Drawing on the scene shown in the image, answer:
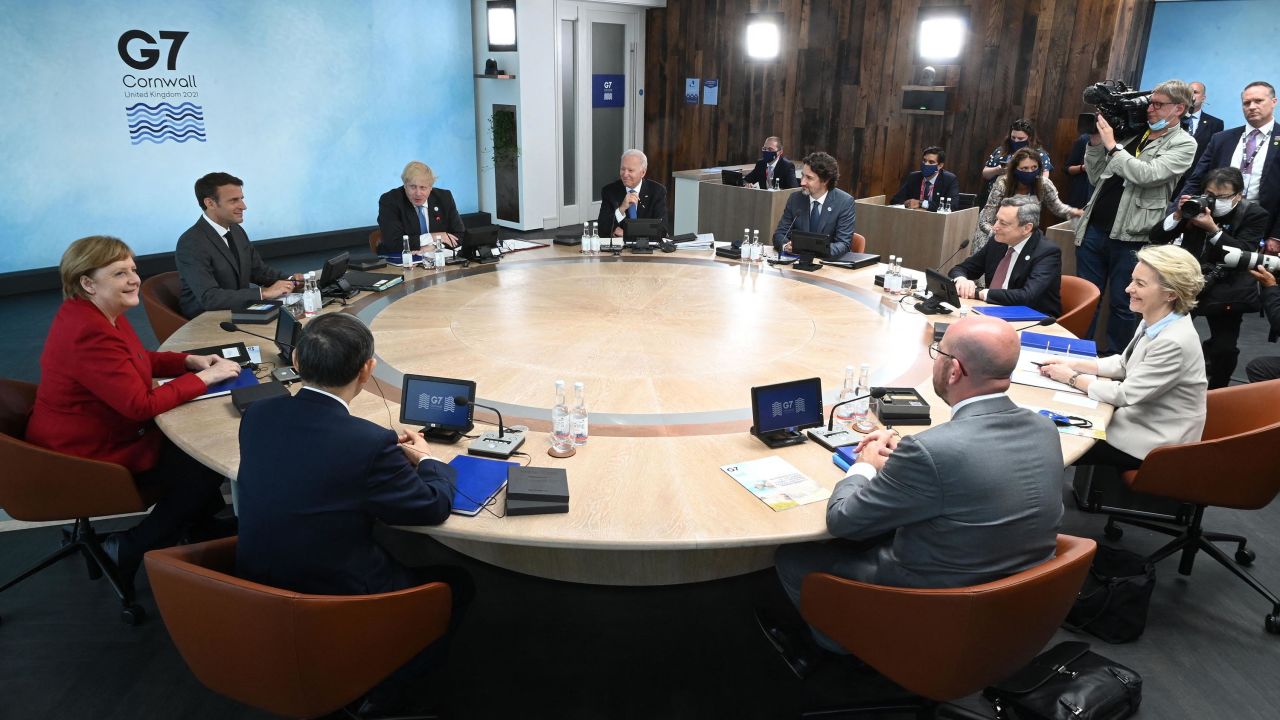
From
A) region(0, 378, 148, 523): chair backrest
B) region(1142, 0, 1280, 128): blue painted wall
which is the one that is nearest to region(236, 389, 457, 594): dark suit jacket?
region(0, 378, 148, 523): chair backrest

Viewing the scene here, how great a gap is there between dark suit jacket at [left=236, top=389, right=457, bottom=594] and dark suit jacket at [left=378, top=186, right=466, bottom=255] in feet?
13.8

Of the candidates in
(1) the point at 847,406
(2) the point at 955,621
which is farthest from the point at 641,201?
(2) the point at 955,621

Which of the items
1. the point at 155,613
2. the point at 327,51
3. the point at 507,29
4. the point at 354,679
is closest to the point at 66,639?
the point at 155,613

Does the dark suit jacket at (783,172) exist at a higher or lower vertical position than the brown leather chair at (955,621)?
higher

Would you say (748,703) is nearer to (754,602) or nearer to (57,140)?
(754,602)

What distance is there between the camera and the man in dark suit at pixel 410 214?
6344 millimetres

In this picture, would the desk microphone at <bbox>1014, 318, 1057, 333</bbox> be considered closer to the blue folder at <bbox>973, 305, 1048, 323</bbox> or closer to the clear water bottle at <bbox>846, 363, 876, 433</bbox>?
the blue folder at <bbox>973, 305, 1048, 323</bbox>

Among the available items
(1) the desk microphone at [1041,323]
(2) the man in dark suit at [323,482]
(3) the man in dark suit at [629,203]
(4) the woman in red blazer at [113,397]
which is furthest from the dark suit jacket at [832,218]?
(2) the man in dark suit at [323,482]

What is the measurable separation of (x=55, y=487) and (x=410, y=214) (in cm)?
381

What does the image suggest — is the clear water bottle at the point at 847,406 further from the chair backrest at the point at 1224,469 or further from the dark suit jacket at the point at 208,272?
the dark suit jacket at the point at 208,272

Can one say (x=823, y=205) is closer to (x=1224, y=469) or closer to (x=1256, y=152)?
(x=1256, y=152)

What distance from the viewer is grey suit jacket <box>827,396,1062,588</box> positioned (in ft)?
7.61

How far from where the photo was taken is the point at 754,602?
144 inches

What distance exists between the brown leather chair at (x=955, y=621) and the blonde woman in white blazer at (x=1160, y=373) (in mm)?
1407
